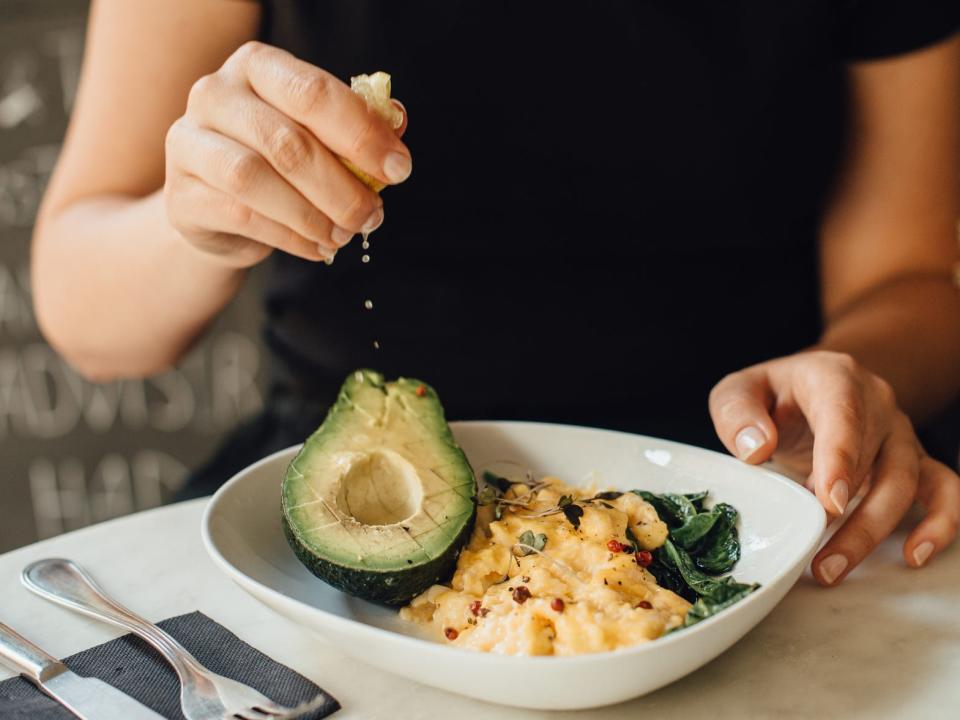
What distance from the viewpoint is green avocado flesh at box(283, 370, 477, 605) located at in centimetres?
76

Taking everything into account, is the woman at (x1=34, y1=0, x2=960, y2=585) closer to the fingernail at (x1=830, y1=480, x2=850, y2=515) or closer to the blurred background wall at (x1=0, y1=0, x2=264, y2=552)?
the fingernail at (x1=830, y1=480, x2=850, y2=515)

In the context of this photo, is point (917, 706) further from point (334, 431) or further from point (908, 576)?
point (334, 431)

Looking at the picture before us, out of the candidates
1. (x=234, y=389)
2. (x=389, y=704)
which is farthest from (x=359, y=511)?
(x=234, y=389)

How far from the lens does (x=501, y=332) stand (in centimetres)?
138

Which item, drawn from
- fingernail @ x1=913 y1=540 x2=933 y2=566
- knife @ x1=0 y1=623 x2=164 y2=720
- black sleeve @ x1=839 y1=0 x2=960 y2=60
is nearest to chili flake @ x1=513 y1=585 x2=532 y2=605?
knife @ x1=0 y1=623 x2=164 y2=720

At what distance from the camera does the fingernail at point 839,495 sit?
2.62 feet

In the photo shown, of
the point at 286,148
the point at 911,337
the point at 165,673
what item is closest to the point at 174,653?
the point at 165,673

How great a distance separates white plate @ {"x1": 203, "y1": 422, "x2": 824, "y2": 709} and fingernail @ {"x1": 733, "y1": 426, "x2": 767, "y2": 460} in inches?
0.5

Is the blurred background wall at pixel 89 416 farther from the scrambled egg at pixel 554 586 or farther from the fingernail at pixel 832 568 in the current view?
the fingernail at pixel 832 568

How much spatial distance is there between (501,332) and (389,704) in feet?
2.48

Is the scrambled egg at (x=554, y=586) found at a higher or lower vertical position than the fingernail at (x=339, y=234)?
lower

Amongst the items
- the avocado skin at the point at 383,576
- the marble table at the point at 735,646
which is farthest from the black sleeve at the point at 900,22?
the avocado skin at the point at 383,576

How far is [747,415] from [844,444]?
0.09 metres

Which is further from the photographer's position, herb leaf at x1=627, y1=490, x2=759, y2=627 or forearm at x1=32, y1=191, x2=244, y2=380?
forearm at x1=32, y1=191, x2=244, y2=380
